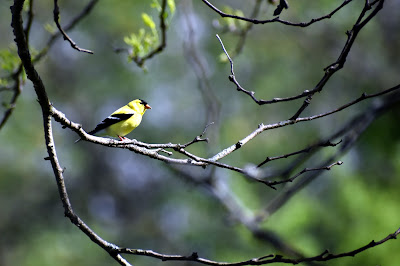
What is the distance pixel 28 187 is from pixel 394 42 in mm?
10939

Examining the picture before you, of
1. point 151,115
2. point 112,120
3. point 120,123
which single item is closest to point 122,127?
point 120,123

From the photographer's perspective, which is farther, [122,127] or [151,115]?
[151,115]

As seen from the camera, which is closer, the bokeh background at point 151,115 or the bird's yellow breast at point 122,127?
the bird's yellow breast at point 122,127

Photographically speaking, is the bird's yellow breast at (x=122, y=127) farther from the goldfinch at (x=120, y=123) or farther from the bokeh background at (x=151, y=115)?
the bokeh background at (x=151, y=115)

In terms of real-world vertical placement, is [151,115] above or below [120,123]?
above

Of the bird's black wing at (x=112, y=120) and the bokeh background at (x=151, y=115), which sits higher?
the bokeh background at (x=151, y=115)

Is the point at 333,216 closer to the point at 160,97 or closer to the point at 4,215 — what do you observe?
the point at 160,97

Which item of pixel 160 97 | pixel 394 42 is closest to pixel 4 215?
pixel 160 97

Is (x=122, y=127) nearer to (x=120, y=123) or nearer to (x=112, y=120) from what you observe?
(x=120, y=123)

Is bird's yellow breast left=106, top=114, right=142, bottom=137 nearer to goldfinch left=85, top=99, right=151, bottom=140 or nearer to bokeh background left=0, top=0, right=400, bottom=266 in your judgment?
goldfinch left=85, top=99, right=151, bottom=140

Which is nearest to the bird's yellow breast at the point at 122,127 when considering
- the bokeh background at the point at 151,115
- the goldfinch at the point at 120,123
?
the goldfinch at the point at 120,123

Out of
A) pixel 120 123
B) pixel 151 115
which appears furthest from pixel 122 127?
pixel 151 115

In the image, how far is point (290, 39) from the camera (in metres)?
13.5

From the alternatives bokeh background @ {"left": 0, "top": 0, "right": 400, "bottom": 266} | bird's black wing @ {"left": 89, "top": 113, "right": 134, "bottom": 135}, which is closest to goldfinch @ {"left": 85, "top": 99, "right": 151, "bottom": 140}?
bird's black wing @ {"left": 89, "top": 113, "right": 134, "bottom": 135}
